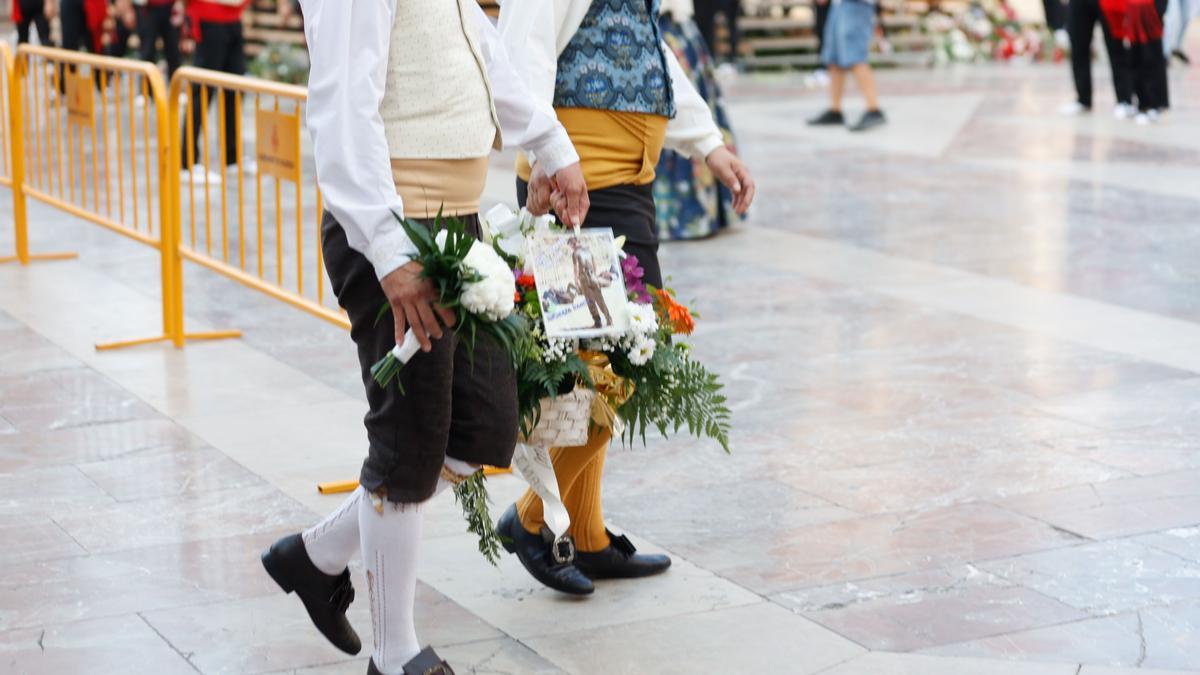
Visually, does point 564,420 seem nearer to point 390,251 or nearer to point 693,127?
point 390,251

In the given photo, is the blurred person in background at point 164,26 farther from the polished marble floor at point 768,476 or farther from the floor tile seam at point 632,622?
the floor tile seam at point 632,622

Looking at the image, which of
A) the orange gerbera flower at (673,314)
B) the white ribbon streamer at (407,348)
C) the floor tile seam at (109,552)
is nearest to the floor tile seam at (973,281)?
the orange gerbera flower at (673,314)

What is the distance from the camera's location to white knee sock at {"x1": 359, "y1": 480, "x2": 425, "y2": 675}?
10.8ft

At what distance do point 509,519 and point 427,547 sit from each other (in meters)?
0.33

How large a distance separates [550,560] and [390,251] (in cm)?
119

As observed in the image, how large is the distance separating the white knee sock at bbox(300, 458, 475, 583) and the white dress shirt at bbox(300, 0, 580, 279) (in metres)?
0.62

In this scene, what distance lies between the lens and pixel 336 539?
3488mm

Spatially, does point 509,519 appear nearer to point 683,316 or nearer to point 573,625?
point 573,625

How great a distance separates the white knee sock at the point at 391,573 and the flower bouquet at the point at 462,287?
1.00 feet

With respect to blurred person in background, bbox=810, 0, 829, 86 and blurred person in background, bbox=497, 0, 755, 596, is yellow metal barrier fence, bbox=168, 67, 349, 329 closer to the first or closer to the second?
blurred person in background, bbox=497, 0, 755, 596

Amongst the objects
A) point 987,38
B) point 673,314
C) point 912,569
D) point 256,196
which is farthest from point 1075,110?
point 673,314

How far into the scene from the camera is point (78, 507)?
465 cm

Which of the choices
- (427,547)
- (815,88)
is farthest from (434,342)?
(815,88)

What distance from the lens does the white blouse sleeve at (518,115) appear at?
3422mm
